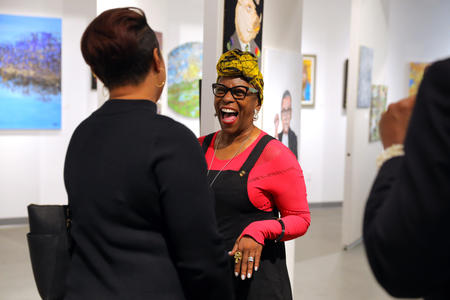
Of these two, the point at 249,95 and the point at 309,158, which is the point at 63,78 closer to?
the point at 309,158

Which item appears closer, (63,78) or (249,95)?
(249,95)

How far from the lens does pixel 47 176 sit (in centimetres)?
717

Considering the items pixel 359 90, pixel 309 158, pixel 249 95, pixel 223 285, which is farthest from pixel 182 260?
pixel 309 158

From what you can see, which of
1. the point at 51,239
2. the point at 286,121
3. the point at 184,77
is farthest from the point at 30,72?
the point at 51,239

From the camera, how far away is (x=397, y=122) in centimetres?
108

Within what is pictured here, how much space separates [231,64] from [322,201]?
22.6ft

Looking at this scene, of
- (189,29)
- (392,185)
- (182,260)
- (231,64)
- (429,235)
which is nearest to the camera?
(429,235)

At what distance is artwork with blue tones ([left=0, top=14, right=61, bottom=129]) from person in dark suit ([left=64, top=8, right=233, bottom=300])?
5964mm

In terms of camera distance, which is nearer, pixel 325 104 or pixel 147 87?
pixel 147 87

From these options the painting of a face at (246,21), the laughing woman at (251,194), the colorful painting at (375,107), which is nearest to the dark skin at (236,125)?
the laughing woman at (251,194)

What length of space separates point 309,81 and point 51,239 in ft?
24.6

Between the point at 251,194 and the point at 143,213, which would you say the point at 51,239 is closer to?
the point at 143,213

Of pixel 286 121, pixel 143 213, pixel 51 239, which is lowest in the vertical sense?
pixel 51 239

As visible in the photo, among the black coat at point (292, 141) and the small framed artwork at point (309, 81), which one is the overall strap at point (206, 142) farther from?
the small framed artwork at point (309, 81)
